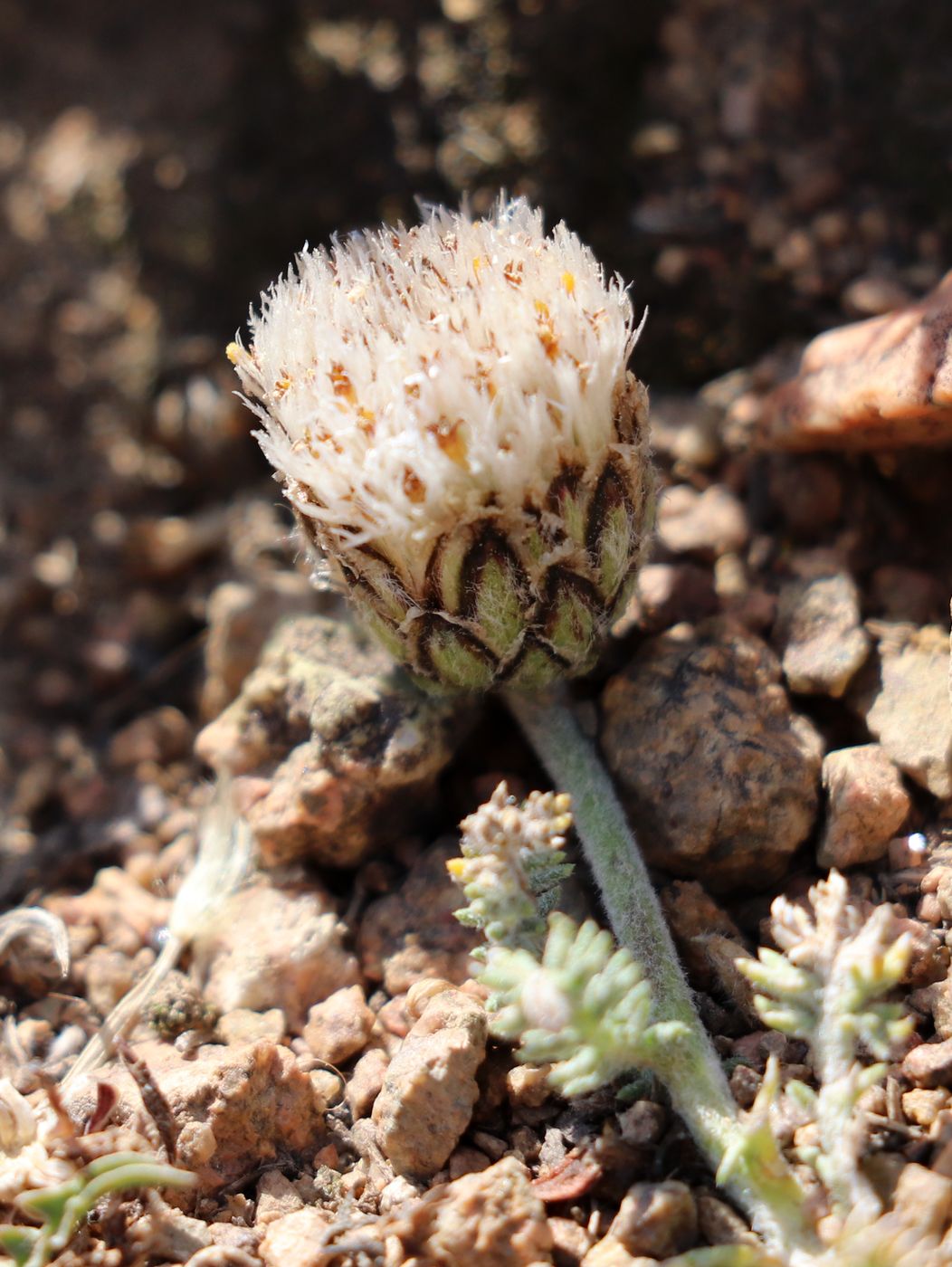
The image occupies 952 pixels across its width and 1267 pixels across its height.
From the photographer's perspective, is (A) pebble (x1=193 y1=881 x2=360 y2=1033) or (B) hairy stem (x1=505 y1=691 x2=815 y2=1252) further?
(A) pebble (x1=193 y1=881 x2=360 y2=1033)

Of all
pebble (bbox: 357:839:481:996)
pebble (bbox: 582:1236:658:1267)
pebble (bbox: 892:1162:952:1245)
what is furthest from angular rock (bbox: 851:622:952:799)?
pebble (bbox: 582:1236:658:1267)

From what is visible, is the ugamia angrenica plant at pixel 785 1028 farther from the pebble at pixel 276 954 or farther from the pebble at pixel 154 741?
the pebble at pixel 154 741

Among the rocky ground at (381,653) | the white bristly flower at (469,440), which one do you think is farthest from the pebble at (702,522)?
the white bristly flower at (469,440)

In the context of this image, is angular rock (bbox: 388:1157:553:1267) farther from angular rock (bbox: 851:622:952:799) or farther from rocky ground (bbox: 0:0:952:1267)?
angular rock (bbox: 851:622:952:799)

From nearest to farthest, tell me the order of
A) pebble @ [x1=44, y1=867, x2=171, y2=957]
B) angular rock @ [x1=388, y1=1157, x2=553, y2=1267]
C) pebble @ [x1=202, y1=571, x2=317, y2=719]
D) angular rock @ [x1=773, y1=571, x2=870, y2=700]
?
angular rock @ [x1=388, y1=1157, x2=553, y2=1267] < angular rock @ [x1=773, y1=571, x2=870, y2=700] < pebble @ [x1=44, y1=867, x2=171, y2=957] < pebble @ [x1=202, y1=571, x2=317, y2=719]

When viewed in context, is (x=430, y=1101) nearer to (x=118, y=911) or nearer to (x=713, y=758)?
(x=713, y=758)

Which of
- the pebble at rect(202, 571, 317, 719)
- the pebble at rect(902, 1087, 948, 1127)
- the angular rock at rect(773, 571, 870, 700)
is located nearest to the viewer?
the pebble at rect(902, 1087, 948, 1127)

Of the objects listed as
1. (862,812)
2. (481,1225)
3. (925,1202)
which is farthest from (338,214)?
(925,1202)

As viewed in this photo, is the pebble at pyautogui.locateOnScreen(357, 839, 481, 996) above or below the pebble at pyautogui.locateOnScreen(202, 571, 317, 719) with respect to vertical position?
below

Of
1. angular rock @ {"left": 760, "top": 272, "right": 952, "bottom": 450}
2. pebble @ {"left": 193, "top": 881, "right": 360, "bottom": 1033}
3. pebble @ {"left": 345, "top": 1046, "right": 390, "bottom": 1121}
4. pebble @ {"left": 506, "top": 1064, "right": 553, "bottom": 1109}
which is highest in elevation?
angular rock @ {"left": 760, "top": 272, "right": 952, "bottom": 450}
